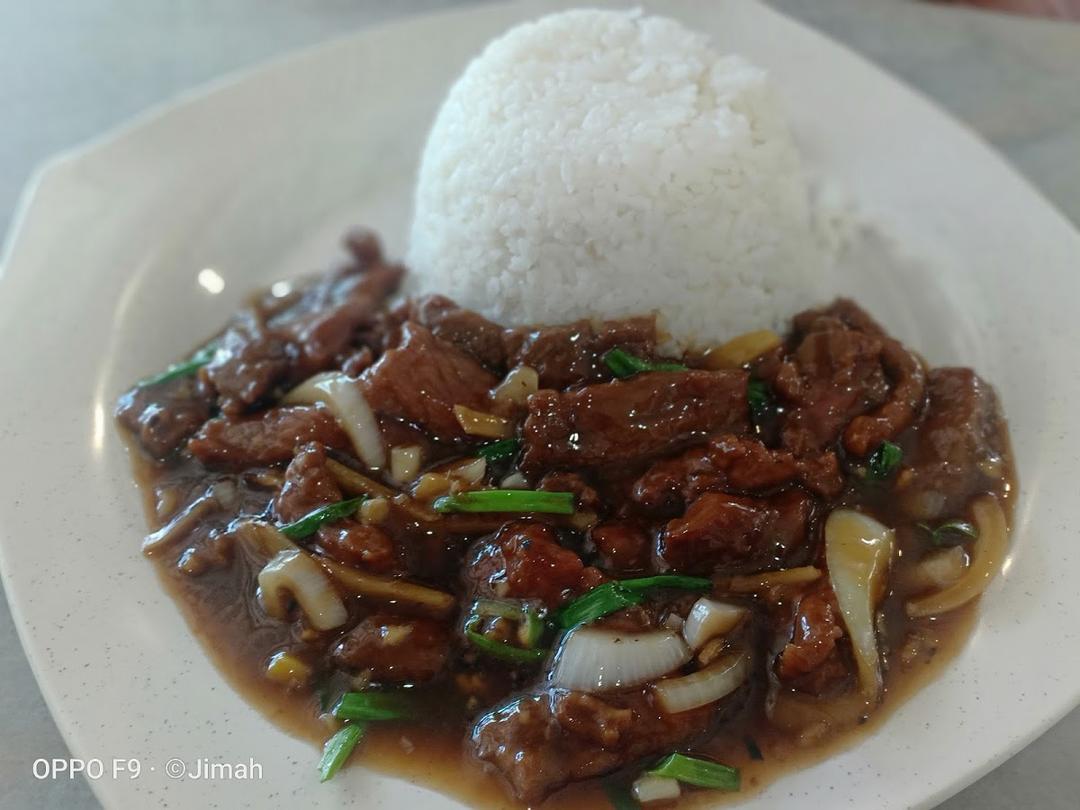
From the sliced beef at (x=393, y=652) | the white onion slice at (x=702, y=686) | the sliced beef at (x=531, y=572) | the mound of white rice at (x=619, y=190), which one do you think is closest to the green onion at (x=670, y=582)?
the sliced beef at (x=531, y=572)

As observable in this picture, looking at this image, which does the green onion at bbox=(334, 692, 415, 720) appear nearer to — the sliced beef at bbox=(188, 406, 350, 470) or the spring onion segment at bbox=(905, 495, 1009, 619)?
the sliced beef at bbox=(188, 406, 350, 470)

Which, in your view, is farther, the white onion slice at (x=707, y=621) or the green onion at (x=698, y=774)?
the white onion slice at (x=707, y=621)

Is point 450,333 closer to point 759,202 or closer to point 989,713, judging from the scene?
point 759,202

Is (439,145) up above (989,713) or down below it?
above

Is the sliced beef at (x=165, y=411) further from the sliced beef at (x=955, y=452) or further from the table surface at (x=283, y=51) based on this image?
the sliced beef at (x=955, y=452)

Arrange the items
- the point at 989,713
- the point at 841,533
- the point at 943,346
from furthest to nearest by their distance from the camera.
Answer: the point at 943,346 < the point at 841,533 < the point at 989,713

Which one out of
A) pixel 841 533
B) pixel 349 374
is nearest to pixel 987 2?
pixel 841 533

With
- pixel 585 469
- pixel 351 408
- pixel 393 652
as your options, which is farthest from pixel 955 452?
pixel 351 408
